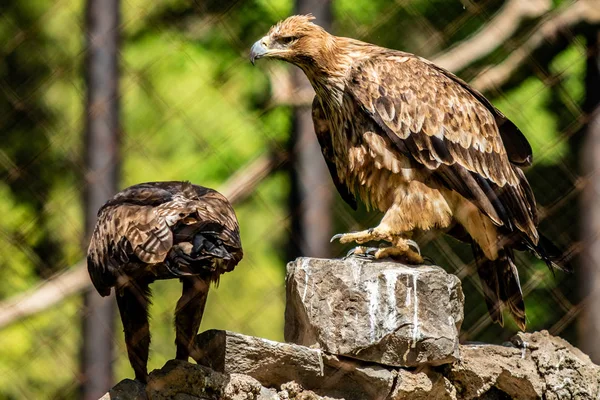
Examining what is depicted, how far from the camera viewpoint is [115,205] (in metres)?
3.38

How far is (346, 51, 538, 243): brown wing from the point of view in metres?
3.87

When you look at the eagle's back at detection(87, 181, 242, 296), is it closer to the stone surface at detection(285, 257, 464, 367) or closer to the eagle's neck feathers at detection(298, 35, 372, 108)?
the stone surface at detection(285, 257, 464, 367)

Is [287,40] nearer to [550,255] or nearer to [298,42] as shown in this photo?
[298,42]

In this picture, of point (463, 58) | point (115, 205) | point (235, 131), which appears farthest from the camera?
point (235, 131)

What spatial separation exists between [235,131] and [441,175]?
271cm

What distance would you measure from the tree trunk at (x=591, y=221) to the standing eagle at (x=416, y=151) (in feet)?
2.20

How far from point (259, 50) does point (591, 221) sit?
1816mm

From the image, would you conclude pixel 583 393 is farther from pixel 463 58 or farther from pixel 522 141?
pixel 463 58

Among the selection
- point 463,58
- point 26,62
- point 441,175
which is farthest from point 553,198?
point 26,62

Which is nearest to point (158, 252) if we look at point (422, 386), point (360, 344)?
point (360, 344)

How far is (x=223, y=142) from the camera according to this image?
447 centimetres

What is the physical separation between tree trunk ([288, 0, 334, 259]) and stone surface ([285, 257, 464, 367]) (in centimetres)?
73

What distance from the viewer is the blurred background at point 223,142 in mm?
4789

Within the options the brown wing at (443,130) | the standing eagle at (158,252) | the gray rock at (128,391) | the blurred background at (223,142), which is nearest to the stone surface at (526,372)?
the brown wing at (443,130)
